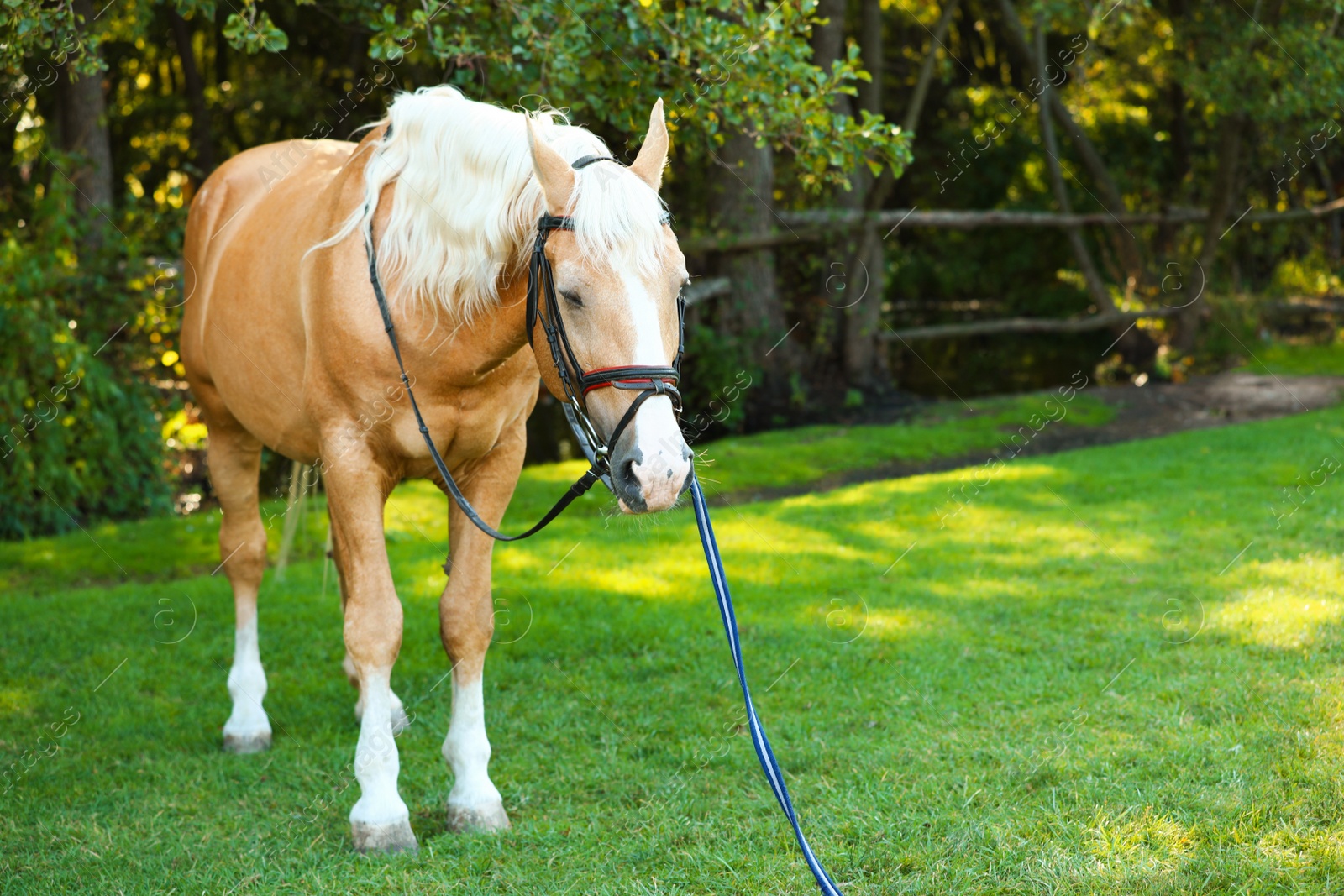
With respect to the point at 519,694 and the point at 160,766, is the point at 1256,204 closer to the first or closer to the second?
the point at 519,694

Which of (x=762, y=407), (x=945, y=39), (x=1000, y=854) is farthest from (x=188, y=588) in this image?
(x=945, y=39)

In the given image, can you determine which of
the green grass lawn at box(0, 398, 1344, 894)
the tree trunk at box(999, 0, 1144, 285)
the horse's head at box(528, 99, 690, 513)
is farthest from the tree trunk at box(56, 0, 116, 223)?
the tree trunk at box(999, 0, 1144, 285)

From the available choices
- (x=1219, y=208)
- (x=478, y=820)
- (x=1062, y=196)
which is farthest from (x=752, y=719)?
(x=1219, y=208)

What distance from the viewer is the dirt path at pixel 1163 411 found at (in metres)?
9.36

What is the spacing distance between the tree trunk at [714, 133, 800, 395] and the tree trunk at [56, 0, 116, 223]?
5367 millimetres

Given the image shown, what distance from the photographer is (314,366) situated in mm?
3578

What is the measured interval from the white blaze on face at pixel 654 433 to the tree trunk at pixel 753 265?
7.99 m

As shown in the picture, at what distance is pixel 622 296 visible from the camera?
110 inches

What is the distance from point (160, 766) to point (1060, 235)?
17.5 metres

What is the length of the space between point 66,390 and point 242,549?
13.9ft

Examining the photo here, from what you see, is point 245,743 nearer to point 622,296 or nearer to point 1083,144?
point 622,296

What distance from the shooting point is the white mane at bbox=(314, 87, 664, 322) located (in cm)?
279

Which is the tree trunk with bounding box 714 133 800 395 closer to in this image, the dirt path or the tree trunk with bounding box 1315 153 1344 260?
the dirt path

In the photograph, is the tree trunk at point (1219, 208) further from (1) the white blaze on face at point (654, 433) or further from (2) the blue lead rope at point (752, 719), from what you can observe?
(1) the white blaze on face at point (654, 433)
